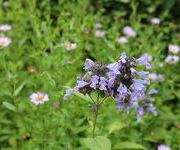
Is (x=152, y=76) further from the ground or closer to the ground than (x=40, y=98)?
further from the ground

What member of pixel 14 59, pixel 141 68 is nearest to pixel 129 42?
pixel 141 68

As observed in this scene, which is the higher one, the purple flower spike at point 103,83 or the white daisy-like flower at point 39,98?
the white daisy-like flower at point 39,98

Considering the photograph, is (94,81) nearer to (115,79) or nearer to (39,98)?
(115,79)

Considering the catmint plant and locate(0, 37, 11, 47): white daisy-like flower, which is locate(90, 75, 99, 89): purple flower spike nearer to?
the catmint plant

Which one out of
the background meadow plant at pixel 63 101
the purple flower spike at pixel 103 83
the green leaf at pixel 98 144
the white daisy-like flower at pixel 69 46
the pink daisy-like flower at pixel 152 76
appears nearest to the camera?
the purple flower spike at pixel 103 83

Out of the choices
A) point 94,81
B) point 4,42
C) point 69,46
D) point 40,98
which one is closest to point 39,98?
point 40,98

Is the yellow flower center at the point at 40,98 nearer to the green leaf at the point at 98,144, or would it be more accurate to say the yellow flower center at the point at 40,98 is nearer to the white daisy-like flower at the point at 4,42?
the white daisy-like flower at the point at 4,42

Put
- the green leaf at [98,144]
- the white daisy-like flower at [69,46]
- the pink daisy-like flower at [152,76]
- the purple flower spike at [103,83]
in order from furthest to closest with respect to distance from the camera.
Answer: the pink daisy-like flower at [152,76], the white daisy-like flower at [69,46], the green leaf at [98,144], the purple flower spike at [103,83]

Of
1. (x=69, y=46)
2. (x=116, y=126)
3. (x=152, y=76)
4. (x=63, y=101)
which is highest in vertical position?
(x=69, y=46)

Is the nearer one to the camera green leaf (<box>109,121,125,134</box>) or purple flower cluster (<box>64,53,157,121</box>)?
purple flower cluster (<box>64,53,157,121</box>)

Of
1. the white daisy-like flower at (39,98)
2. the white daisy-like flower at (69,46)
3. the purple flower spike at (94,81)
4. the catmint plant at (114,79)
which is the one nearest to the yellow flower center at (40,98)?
the white daisy-like flower at (39,98)

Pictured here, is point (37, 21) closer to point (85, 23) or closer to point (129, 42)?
point (85, 23)

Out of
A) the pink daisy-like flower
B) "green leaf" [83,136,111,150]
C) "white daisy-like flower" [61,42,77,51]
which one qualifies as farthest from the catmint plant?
the pink daisy-like flower
